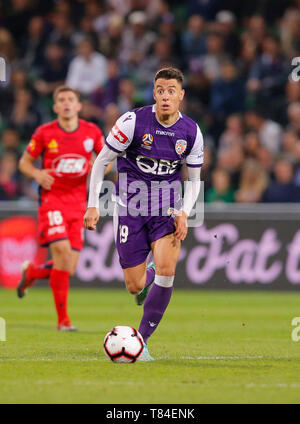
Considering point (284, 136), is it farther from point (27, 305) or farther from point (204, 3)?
point (27, 305)

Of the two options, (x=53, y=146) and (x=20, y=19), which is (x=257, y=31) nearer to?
(x=20, y=19)

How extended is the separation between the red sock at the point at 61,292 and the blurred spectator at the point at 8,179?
6.00 m

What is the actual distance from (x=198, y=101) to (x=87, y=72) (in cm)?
216

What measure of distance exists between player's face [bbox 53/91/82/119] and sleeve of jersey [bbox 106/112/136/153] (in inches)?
105

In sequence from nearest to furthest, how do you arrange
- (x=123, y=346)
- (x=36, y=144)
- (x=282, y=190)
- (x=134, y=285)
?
(x=123, y=346), (x=134, y=285), (x=36, y=144), (x=282, y=190)

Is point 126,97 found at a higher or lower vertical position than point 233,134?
higher

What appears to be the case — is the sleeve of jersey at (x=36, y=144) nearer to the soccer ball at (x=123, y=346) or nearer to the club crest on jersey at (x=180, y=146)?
the club crest on jersey at (x=180, y=146)

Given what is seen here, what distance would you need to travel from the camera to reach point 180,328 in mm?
10258

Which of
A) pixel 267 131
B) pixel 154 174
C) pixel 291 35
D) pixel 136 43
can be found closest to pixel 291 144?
pixel 267 131

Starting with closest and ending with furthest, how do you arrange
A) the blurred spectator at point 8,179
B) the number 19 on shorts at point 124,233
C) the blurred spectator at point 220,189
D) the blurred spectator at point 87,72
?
the number 19 on shorts at point 124,233, the blurred spectator at point 220,189, the blurred spectator at point 8,179, the blurred spectator at point 87,72

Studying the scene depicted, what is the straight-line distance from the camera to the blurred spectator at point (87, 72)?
1723 centimetres

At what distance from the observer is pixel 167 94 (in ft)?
25.1

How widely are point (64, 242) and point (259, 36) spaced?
836 cm

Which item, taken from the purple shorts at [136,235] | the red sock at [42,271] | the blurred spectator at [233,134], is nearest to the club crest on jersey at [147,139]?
the purple shorts at [136,235]
